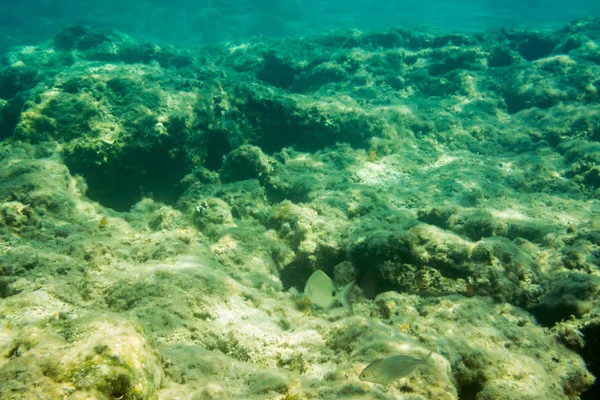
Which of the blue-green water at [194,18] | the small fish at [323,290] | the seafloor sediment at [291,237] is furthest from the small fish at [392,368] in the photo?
the blue-green water at [194,18]

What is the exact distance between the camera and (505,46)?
44.9 feet

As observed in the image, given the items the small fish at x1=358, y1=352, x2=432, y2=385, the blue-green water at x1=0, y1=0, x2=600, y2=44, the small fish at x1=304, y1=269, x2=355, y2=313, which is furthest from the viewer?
the blue-green water at x1=0, y1=0, x2=600, y2=44

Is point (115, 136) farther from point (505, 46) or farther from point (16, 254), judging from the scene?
point (505, 46)

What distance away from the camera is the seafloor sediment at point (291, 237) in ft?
7.54

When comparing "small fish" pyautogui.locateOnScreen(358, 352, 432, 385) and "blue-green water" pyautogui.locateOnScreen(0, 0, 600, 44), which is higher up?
"blue-green water" pyautogui.locateOnScreen(0, 0, 600, 44)

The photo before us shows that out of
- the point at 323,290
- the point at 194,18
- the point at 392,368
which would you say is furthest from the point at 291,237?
the point at 194,18

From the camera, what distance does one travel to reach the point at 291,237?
5.02 metres

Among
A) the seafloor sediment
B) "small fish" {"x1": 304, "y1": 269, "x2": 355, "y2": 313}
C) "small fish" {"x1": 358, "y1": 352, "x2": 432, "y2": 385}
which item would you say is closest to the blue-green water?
the seafloor sediment

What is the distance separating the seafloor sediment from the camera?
90.5 inches

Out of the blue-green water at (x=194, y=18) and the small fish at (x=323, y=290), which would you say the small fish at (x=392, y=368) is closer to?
the small fish at (x=323, y=290)

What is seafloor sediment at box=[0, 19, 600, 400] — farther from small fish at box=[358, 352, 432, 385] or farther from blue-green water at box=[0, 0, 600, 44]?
blue-green water at box=[0, 0, 600, 44]

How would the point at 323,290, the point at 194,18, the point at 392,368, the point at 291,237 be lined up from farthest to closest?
the point at 194,18, the point at 291,237, the point at 323,290, the point at 392,368

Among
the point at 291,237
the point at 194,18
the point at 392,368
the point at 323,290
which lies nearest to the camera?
the point at 392,368

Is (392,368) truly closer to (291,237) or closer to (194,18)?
(291,237)
